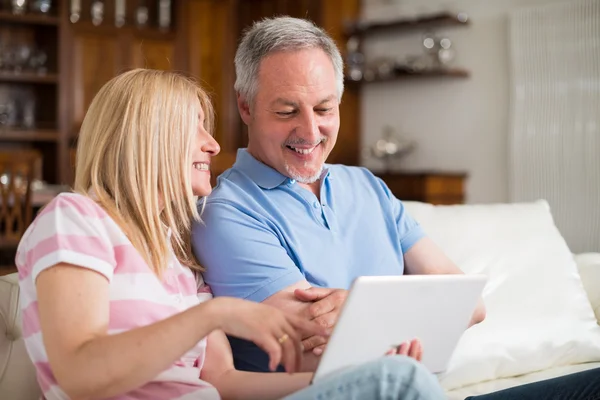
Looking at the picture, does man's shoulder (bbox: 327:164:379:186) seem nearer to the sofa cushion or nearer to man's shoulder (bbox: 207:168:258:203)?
man's shoulder (bbox: 207:168:258:203)

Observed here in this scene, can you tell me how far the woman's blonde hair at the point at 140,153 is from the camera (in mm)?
1271

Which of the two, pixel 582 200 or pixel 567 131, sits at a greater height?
pixel 567 131

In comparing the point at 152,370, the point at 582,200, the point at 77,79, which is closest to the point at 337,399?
the point at 152,370

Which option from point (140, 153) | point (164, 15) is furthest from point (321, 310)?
point (164, 15)

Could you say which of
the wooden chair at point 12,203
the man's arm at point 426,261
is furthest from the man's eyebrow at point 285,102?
Answer: the wooden chair at point 12,203

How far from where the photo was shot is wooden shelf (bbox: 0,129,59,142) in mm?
5508

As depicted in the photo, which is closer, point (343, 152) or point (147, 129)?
point (147, 129)

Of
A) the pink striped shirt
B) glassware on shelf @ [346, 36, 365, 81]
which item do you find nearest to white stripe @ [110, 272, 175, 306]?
the pink striped shirt

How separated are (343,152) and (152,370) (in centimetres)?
474

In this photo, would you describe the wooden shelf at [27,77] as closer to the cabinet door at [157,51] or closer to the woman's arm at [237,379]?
the cabinet door at [157,51]

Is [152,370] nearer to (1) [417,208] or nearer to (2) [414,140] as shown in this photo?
(1) [417,208]

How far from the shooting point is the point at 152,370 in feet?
3.48

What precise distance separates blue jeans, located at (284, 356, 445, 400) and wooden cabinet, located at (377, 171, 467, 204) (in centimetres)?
383

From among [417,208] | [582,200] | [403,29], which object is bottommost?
[582,200]
